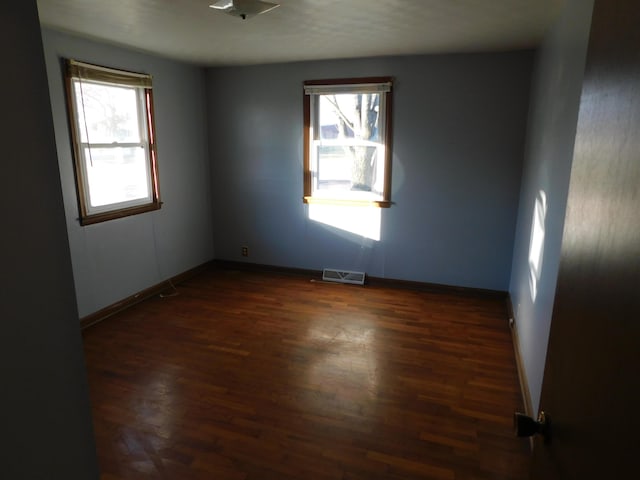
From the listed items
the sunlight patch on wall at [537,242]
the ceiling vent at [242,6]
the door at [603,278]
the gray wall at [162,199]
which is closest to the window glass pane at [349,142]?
the gray wall at [162,199]

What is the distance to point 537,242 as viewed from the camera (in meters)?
2.64

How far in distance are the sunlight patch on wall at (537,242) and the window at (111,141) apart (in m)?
3.40

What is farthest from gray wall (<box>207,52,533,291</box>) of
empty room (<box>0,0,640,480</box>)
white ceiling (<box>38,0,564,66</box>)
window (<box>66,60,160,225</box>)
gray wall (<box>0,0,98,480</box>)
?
gray wall (<box>0,0,98,480</box>)

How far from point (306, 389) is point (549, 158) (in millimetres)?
2042

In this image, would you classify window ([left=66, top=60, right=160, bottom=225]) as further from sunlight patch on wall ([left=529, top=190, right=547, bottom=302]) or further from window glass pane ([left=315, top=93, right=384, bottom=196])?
sunlight patch on wall ([left=529, top=190, right=547, bottom=302])

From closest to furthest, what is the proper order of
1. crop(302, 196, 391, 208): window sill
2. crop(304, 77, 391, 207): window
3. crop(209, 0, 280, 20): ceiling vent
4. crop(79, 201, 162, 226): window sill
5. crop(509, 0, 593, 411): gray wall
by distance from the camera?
crop(509, 0, 593, 411): gray wall, crop(209, 0, 280, 20): ceiling vent, crop(79, 201, 162, 226): window sill, crop(304, 77, 391, 207): window, crop(302, 196, 391, 208): window sill

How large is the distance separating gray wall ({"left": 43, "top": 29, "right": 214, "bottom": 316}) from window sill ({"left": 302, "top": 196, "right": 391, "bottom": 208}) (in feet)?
4.44

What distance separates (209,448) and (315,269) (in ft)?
9.49

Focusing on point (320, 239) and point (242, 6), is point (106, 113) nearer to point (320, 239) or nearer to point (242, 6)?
point (242, 6)

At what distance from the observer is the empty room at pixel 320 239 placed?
85cm

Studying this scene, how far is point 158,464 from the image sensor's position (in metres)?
2.04

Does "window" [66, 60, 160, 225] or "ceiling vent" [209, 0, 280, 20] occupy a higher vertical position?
"ceiling vent" [209, 0, 280, 20]

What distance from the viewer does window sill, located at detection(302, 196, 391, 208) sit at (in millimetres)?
4434

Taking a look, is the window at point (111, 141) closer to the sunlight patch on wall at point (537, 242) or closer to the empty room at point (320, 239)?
the empty room at point (320, 239)
